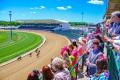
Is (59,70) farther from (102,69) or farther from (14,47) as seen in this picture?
(14,47)

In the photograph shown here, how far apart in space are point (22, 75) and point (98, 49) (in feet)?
53.1

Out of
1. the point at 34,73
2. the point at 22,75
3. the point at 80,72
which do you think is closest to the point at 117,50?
the point at 34,73

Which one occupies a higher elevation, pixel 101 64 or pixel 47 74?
pixel 101 64

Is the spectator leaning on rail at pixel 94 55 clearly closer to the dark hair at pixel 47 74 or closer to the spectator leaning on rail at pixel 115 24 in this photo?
the spectator leaning on rail at pixel 115 24

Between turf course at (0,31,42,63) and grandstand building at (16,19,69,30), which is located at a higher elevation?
turf course at (0,31,42,63)

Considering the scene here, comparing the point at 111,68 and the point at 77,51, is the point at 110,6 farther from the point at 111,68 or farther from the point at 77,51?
the point at 111,68

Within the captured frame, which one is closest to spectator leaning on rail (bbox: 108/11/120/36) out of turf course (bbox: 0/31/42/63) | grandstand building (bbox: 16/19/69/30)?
turf course (bbox: 0/31/42/63)

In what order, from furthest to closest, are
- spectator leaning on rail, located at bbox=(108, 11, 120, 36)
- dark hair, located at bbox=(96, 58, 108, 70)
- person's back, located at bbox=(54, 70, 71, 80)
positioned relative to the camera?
spectator leaning on rail, located at bbox=(108, 11, 120, 36), person's back, located at bbox=(54, 70, 71, 80), dark hair, located at bbox=(96, 58, 108, 70)

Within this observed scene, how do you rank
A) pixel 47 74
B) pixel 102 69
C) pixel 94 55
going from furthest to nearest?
pixel 94 55, pixel 47 74, pixel 102 69

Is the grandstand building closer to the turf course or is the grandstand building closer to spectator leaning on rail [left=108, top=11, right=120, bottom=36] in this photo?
the turf course

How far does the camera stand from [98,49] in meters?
8.63

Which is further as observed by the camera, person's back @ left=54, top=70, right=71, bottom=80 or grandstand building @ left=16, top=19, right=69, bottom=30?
grandstand building @ left=16, top=19, right=69, bottom=30

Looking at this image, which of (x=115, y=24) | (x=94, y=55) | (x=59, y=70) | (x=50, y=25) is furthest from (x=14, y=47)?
(x=50, y=25)

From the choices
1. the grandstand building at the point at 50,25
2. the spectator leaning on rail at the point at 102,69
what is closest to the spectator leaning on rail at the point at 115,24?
the spectator leaning on rail at the point at 102,69
